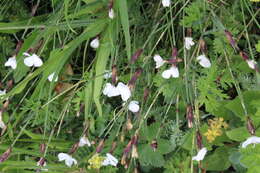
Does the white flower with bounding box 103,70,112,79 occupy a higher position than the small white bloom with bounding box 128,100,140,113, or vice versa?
the white flower with bounding box 103,70,112,79

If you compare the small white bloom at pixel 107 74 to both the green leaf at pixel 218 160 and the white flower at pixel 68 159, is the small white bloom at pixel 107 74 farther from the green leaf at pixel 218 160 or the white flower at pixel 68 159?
the green leaf at pixel 218 160

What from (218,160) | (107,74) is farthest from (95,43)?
(218,160)

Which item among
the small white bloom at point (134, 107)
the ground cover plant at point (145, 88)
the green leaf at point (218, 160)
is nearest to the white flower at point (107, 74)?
the ground cover plant at point (145, 88)

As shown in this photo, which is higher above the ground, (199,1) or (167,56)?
(199,1)

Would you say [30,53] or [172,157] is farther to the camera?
[172,157]

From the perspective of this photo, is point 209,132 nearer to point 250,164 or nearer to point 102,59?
point 250,164

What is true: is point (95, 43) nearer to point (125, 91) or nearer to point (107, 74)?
point (107, 74)

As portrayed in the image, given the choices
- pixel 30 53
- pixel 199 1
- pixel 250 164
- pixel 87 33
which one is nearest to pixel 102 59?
pixel 87 33

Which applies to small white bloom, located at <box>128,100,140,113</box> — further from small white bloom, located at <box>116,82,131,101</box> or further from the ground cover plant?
small white bloom, located at <box>116,82,131,101</box>

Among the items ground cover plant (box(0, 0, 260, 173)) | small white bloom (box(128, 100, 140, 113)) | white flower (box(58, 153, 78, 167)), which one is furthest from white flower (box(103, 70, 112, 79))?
white flower (box(58, 153, 78, 167))
